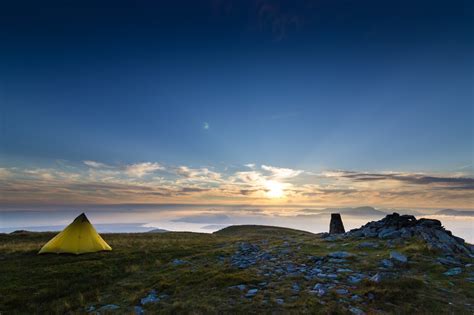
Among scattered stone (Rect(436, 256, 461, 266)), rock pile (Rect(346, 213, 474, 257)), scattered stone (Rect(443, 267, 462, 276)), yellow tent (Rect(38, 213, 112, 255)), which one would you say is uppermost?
yellow tent (Rect(38, 213, 112, 255))

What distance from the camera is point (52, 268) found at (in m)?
18.0

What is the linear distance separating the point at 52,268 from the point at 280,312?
17081mm

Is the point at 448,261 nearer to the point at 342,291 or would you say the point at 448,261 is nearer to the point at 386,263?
the point at 386,263

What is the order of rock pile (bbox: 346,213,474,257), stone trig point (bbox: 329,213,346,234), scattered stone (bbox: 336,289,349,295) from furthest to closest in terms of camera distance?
stone trig point (bbox: 329,213,346,234), rock pile (bbox: 346,213,474,257), scattered stone (bbox: 336,289,349,295)

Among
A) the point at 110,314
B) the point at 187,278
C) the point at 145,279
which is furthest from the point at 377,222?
the point at 110,314

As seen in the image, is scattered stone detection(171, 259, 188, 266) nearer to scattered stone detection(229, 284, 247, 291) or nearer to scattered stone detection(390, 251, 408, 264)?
scattered stone detection(229, 284, 247, 291)

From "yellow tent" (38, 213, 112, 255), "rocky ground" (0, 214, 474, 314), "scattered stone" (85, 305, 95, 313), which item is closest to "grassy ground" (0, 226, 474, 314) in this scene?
"rocky ground" (0, 214, 474, 314)

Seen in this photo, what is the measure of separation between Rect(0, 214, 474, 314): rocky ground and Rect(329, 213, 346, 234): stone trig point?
9.93 meters

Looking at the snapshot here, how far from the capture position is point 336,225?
1257 inches

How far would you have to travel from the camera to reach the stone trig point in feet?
104

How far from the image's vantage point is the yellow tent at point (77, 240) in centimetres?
2248

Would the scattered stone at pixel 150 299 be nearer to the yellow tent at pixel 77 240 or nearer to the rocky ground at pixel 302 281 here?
the rocky ground at pixel 302 281

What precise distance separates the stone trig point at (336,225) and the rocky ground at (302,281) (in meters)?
9.93

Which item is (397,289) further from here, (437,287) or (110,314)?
(110,314)
